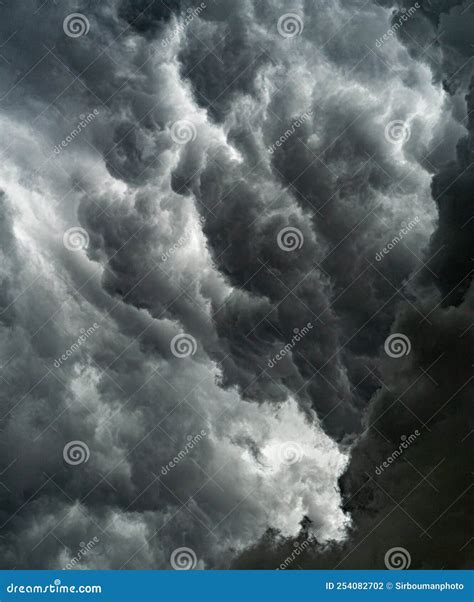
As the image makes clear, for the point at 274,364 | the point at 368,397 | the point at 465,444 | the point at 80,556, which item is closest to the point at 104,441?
the point at 80,556

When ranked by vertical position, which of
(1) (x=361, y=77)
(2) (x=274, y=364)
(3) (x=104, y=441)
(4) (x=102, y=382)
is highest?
(1) (x=361, y=77)

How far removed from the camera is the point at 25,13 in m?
49.5

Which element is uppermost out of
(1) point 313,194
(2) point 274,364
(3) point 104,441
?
(1) point 313,194

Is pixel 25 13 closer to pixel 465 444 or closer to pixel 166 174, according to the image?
pixel 166 174

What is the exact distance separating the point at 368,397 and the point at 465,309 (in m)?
9.92

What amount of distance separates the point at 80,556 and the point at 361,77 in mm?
42129

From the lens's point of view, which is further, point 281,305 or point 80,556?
point 281,305

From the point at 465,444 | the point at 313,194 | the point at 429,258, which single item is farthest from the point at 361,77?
the point at 465,444

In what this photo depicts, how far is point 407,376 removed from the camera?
49594 millimetres

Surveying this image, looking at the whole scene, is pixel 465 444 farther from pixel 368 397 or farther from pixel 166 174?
pixel 166 174

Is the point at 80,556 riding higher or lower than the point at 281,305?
lower

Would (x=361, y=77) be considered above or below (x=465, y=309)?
above

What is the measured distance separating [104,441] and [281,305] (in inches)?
680

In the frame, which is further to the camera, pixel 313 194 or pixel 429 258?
pixel 313 194
